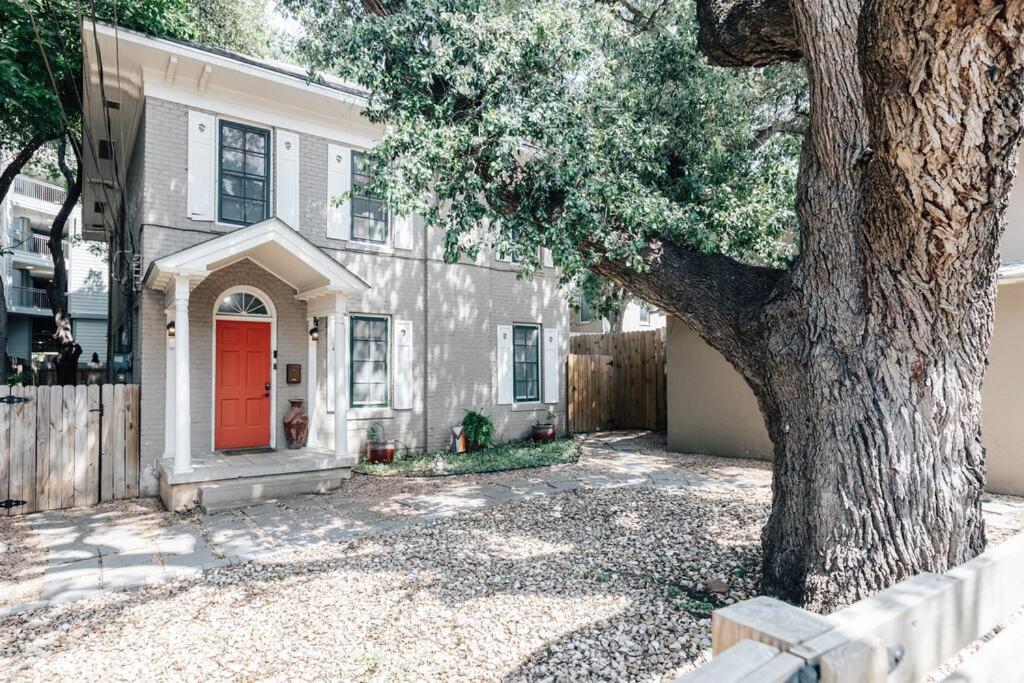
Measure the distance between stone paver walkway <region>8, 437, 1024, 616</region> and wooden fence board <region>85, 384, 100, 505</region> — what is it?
34cm

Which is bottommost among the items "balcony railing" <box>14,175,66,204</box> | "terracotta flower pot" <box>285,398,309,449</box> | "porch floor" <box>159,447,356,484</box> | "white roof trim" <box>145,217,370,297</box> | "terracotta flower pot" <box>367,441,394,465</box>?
"terracotta flower pot" <box>367,441,394,465</box>

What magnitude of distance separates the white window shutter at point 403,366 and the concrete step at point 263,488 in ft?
6.99

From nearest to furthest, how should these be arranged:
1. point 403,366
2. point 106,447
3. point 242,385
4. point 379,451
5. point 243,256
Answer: point 106,447 → point 243,256 → point 242,385 → point 379,451 → point 403,366

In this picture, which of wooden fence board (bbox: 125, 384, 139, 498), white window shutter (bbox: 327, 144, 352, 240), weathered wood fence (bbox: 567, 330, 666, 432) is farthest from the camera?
weathered wood fence (bbox: 567, 330, 666, 432)

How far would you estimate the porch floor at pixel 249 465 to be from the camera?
6.73 meters

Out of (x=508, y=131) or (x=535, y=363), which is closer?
(x=508, y=131)

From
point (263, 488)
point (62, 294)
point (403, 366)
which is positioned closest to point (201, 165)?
point (403, 366)

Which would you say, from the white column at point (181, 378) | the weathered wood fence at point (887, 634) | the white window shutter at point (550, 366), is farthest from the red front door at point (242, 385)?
the weathered wood fence at point (887, 634)

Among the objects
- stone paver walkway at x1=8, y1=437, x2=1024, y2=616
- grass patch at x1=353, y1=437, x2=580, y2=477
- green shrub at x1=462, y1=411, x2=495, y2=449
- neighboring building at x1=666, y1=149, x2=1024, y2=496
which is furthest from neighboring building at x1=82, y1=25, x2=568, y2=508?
neighboring building at x1=666, y1=149, x2=1024, y2=496

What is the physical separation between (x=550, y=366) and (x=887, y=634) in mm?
10335

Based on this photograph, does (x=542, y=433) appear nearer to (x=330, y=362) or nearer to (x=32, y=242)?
(x=330, y=362)

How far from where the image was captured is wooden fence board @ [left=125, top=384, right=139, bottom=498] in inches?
288

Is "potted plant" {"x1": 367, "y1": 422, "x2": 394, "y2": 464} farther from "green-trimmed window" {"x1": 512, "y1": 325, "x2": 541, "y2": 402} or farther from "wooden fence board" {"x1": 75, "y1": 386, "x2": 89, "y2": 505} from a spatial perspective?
"wooden fence board" {"x1": 75, "y1": 386, "x2": 89, "y2": 505}

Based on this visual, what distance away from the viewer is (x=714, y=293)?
420 centimetres
